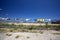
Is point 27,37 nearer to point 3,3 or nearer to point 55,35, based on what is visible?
point 55,35

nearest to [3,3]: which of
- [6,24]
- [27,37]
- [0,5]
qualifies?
[0,5]

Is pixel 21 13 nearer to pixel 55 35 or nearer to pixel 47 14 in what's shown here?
pixel 47 14

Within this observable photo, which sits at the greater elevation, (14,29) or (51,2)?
(51,2)

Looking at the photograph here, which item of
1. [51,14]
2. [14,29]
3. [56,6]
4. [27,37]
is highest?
[56,6]

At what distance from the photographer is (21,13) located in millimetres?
4270

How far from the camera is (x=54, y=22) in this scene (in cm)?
429

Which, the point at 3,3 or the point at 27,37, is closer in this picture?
the point at 27,37

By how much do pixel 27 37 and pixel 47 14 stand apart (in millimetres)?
1130

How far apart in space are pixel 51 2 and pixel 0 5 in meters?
1.99

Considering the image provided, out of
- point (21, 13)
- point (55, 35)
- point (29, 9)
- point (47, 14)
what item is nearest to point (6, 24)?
point (21, 13)

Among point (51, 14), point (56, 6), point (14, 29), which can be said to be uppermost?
point (56, 6)

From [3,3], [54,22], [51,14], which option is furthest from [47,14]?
[3,3]

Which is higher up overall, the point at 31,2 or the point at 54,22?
the point at 31,2

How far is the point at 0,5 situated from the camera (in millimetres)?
4453
